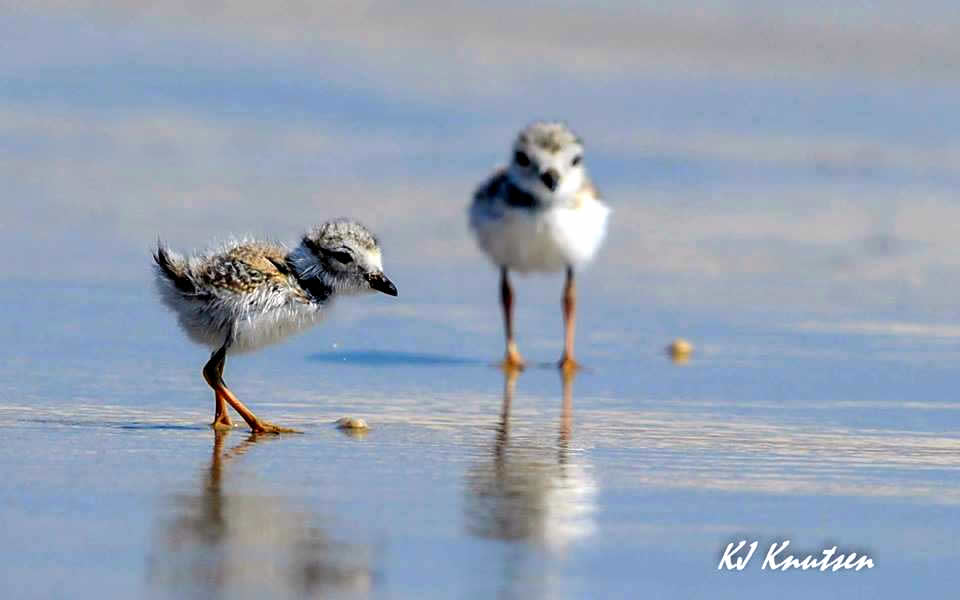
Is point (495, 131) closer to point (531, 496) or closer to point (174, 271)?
point (174, 271)

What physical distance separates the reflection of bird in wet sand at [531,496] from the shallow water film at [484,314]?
0.02 meters

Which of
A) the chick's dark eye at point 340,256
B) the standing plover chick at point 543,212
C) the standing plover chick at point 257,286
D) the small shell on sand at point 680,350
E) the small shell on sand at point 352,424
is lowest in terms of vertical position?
the small shell on sand at point 352,424

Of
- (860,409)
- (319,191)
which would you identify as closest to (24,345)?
(860,409)

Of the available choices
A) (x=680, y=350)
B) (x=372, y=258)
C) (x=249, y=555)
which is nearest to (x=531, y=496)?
(x=249, y=555)

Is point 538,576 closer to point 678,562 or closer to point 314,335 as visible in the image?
point 678,562

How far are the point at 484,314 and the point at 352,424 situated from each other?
352cm

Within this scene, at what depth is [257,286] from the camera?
7.14m

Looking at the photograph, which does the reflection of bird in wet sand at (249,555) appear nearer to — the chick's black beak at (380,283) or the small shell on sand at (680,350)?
the chick's black beak at (380,283)

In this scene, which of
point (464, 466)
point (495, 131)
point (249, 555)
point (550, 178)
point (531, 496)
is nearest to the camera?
point (249, 555)

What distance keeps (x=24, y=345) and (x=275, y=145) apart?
251 inches

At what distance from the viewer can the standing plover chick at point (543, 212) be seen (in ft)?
33.4

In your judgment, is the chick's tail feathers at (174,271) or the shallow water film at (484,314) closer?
the shallow water film at (484,314)

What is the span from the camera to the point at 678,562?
16.4ft

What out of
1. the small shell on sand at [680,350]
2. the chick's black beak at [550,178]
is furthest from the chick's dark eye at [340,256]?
the chick's black beak at [550,178]
